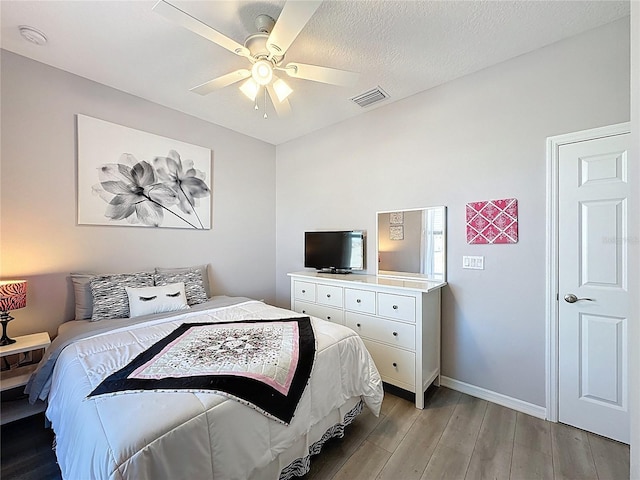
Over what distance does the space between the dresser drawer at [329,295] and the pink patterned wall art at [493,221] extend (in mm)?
1338

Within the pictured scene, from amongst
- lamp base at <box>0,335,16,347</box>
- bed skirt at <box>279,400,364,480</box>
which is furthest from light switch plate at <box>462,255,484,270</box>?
lamp base at <box>0,335,16,347</box>

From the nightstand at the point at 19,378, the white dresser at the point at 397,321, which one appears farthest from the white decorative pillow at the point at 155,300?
the white dresser at the point at 397,321

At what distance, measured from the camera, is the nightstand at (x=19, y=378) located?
6.42 ft

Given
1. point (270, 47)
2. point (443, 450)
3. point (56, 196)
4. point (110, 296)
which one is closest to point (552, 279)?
point (443, 450)

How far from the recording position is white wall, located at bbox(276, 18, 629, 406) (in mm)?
2061

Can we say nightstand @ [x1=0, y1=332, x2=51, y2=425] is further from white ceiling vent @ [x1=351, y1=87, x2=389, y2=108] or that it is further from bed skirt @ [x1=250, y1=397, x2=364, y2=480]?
white ceiling vent @ [x1=351, y1=87, x2=389, y2=108]

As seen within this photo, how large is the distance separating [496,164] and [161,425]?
2.86 metres

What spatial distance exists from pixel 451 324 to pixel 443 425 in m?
0.86

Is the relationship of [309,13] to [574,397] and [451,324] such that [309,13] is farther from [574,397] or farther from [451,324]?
[574,397]

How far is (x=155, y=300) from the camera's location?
8.27ft

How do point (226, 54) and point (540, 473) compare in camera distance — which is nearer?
point (540, 473)

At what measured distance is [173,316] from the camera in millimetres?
2377

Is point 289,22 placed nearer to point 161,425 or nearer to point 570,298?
point 161,425

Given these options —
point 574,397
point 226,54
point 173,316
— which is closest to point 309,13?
point 226,54
